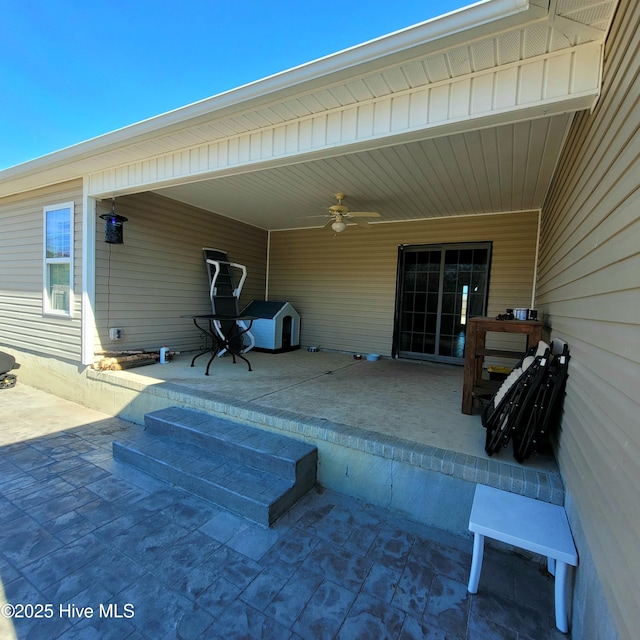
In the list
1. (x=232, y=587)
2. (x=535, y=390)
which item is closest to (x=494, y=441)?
(x=535, y=390)

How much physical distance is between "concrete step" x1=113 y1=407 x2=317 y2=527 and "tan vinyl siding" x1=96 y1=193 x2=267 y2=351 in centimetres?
221

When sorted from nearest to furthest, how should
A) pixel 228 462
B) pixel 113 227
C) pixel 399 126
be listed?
pixel 399 126
pixel 228 462
pixel 113 227

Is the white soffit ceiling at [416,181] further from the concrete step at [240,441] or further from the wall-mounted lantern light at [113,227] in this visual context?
the concrete step at [240,441]

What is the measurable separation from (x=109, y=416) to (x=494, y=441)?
429cm

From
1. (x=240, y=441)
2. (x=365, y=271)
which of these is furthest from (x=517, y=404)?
(x=365, y=271)

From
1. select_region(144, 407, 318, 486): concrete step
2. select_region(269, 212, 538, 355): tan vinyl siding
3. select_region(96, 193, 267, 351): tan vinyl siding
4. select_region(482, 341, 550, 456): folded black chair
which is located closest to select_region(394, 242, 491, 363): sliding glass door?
select_region(269, 212, 538, 355): tan vinyl siding

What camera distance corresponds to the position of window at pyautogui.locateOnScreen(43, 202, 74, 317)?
461 centimetres

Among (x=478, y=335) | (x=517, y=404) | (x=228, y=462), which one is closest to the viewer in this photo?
(x=517, y=404)

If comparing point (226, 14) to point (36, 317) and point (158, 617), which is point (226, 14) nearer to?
point (36, 317)

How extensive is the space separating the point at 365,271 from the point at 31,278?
5.45 m

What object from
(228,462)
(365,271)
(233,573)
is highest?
(365,271)

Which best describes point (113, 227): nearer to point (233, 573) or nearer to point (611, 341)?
point (233, 573)

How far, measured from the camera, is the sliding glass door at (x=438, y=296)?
550cm

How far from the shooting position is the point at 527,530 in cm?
160
